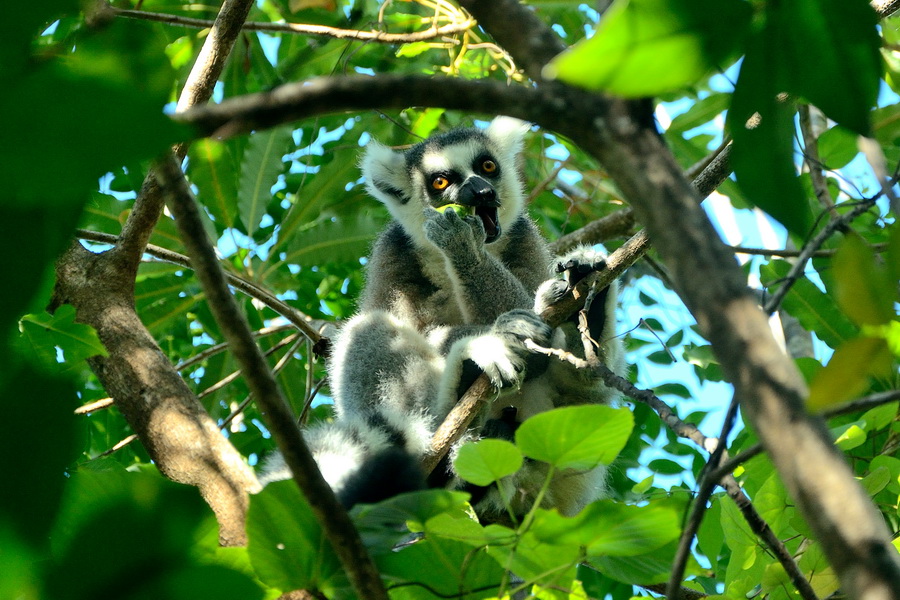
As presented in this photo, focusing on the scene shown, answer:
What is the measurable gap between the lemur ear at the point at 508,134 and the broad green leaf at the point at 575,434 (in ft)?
14.1

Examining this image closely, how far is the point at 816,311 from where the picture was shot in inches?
160

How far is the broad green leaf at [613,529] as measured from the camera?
1.50 metres

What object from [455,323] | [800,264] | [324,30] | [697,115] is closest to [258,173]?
[324,30]

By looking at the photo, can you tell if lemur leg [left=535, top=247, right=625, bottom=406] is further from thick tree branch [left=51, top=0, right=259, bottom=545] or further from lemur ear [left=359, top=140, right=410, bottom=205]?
thick tree branch [left=51, top=0, right=259, bottom=545]

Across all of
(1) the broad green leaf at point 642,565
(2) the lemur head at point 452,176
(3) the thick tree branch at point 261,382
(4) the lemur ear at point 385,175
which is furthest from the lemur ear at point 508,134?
(3) the thick tree branch at point 261,382

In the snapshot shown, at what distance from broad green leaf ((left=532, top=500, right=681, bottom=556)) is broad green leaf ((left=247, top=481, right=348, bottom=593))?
41cm

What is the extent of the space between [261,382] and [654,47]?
70 centimetres

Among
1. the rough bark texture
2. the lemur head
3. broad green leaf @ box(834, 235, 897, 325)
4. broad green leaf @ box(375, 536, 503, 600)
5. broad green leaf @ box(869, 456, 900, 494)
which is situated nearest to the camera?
broad green leaf @ box(834, 235, 897, 325)

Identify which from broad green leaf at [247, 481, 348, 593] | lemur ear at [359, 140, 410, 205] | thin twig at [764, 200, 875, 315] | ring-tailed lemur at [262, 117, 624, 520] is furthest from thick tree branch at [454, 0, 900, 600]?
lemur ear at [359, 140, 410, 205]

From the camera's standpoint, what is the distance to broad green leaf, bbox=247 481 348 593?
1489mm

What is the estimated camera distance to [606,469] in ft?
15.2

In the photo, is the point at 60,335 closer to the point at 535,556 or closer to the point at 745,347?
the point at 535,556

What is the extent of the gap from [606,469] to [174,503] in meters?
3.86

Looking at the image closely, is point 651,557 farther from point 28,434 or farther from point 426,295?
point 426,295
